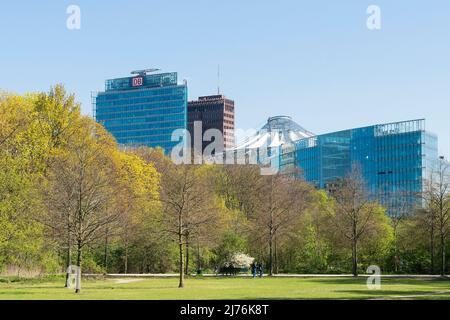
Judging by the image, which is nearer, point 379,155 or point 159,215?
point 159,215

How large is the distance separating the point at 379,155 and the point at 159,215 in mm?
100129

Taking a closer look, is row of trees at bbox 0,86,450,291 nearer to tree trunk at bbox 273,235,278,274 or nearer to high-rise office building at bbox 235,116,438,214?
tree trunk at bbox 273,235,278,274

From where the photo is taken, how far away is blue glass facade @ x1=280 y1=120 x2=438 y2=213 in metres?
161

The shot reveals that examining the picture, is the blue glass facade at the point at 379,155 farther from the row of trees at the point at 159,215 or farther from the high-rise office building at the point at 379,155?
the row of trees at the point at 159,215

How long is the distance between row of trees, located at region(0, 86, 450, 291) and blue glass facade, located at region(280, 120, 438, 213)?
6500cm

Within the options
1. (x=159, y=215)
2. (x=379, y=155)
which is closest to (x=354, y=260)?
(x=159, y=215)

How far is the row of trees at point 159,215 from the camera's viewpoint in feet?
174

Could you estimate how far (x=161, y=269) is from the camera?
271 ft

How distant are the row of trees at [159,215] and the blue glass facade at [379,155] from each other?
65.0 metres

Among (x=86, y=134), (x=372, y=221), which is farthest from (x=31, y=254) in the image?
(x=372, y=221)

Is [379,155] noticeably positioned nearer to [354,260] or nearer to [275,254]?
[275,254]

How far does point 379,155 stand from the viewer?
16675 centimetres

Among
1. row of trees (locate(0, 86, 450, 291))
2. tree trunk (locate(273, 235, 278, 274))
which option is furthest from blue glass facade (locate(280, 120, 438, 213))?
tree trunk (locate(273, 235, 278, 274))

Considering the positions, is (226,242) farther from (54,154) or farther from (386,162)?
(386,162)
